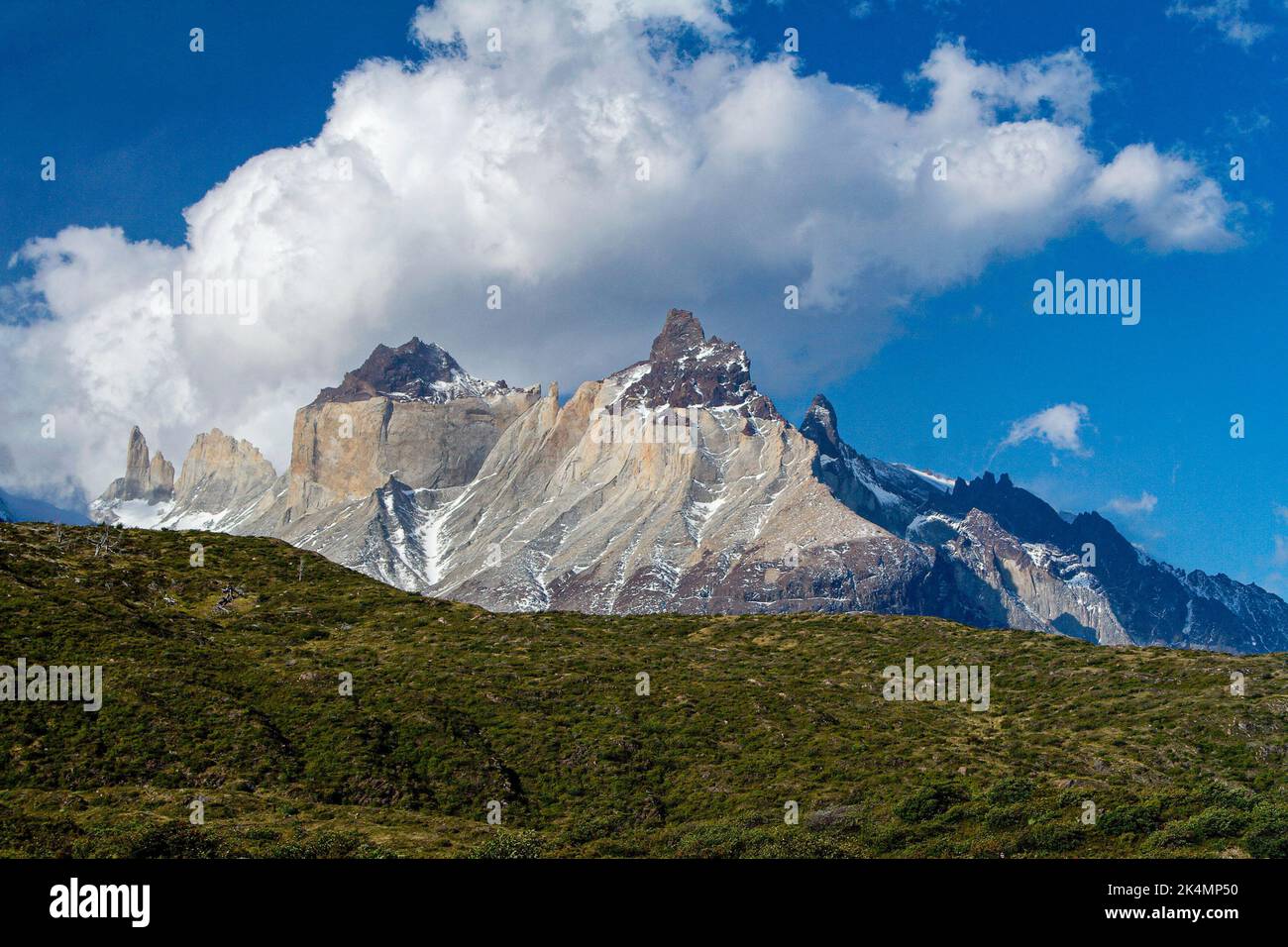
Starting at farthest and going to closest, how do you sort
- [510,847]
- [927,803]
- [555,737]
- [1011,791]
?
1. [555,737]
2. [1011,791]
3. [927,803]
4. [510,847]

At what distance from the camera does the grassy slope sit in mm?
43781

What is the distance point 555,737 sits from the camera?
6169cm

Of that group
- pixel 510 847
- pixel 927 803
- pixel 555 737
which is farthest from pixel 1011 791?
pixel 555 737

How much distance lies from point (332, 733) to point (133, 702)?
389 inches

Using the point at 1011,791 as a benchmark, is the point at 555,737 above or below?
above

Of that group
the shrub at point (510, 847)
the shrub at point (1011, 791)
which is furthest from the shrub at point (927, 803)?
the shrub at point (510, 847)

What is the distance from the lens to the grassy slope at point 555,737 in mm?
43781

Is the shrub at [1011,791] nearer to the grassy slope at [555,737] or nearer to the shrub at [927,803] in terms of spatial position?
the grassy slope at [555,737]

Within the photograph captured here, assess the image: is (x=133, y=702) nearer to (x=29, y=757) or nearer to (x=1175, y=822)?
(x=29, y=757)

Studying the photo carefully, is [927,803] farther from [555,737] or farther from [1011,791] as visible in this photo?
[555,737]

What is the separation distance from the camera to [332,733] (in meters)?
58.2

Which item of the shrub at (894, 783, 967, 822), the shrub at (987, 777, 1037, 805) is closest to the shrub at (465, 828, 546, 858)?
the shrub at (894, 783, 967, 822)
